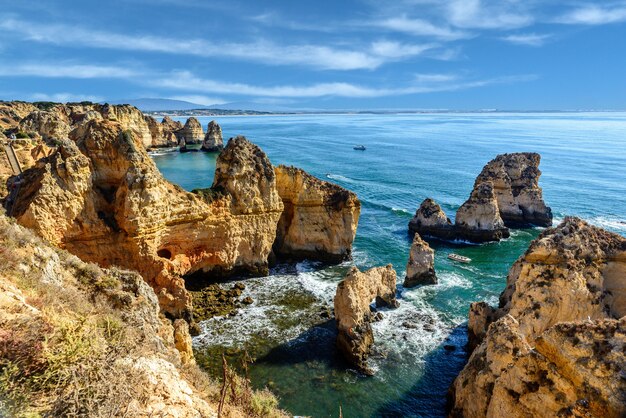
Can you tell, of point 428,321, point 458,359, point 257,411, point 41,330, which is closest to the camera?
point 41,330

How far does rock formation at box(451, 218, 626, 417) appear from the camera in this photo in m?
10.6

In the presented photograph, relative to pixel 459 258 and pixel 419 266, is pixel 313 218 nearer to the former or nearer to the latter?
pixel 419 266

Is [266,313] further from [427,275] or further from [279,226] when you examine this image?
[427,275]

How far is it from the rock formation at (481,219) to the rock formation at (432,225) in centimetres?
114

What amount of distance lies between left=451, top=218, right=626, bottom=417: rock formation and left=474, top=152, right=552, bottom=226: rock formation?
30.9m

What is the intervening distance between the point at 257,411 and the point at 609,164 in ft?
333

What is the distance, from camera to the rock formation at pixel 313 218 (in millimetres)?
34469

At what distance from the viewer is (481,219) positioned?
45.4m

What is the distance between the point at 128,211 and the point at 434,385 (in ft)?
65.4

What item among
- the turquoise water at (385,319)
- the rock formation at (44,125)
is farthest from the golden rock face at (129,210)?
the rock formation at (44,125)

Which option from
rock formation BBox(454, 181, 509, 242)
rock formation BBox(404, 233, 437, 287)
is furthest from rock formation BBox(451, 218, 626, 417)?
rock formation BBox(454, 181, 509, 242)

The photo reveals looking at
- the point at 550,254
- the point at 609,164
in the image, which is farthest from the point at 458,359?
the point at 609,164

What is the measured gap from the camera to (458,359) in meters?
22.5

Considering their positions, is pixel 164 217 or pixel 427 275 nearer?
pixel 164 217
